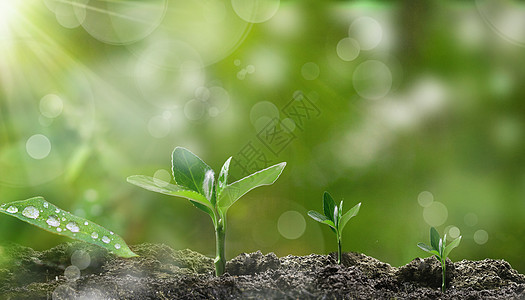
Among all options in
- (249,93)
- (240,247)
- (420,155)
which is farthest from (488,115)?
(240,247)

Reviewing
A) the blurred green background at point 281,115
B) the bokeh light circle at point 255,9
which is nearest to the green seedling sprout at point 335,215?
the blurred green background at point 281,115

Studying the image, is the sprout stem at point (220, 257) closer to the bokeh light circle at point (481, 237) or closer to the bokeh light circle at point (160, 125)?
the bokeh light circle at point (160, 125)

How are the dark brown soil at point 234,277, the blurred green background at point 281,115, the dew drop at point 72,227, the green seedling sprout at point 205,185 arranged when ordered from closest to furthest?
the dark brown soil at point 234,277 < the green seedling sprout at point 205,185 < the dew drop at point 72,227 < the blurred green background at point 281,115

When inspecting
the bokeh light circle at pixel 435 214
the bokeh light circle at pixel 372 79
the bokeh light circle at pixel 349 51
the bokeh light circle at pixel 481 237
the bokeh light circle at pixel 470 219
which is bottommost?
the bokeh light circle at pixel 481 237

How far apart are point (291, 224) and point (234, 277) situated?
1.14 feet

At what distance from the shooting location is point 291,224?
4.01 feet

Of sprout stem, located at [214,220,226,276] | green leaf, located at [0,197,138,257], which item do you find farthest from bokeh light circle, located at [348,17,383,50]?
green leaf, located at [0,197,138,257]

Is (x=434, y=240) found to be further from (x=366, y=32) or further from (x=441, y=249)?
(x=366, y=32)

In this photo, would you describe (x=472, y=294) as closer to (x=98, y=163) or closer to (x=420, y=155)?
(x=420, y=155)

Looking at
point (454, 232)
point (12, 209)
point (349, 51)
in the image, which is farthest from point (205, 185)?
point (454, 232)

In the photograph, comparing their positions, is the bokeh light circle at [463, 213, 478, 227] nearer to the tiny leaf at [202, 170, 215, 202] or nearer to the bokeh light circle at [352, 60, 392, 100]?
the bokeh light circle at [352, 60, 392, 100]

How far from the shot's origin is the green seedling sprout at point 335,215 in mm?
1094

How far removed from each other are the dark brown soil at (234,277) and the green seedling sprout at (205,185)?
4.9 inches

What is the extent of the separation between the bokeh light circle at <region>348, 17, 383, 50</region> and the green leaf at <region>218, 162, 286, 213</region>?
455 mm
